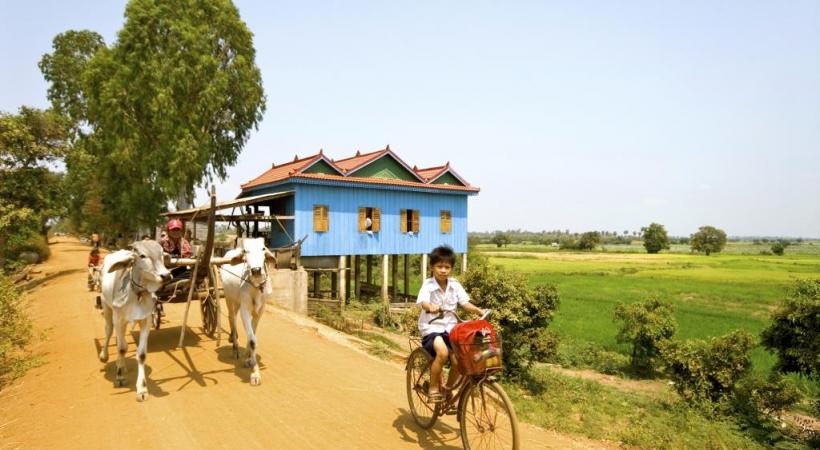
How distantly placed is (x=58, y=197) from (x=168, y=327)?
14053 millimetres

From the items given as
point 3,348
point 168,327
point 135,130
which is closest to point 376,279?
point 135,130

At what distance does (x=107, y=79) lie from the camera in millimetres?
23031

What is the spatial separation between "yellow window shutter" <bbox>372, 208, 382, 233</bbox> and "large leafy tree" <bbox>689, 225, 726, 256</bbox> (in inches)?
3233

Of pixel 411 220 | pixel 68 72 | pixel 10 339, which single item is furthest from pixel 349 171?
pixel 68 72

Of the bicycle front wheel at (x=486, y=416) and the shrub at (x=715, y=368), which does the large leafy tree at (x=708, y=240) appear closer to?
the shrub at (x=715, y=368)

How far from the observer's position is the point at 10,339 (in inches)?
315

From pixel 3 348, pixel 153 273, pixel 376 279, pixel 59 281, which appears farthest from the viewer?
pixel 376 279

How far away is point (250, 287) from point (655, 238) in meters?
91.2

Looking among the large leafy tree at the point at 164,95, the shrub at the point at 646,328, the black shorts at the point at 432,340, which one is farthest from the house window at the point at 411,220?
the black shorts at the point at 432,340

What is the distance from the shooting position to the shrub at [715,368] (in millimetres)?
10992

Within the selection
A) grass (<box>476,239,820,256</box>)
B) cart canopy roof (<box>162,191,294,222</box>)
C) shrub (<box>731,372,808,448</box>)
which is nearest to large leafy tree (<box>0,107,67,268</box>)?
cart canopy roof (<box>162,191,294,222</box>)

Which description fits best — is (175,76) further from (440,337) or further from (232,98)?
(440,337)

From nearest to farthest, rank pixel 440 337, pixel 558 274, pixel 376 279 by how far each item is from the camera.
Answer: pixel 440 337
pixel 376 279
pixel 558 274

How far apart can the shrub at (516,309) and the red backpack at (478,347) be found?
293 inches
